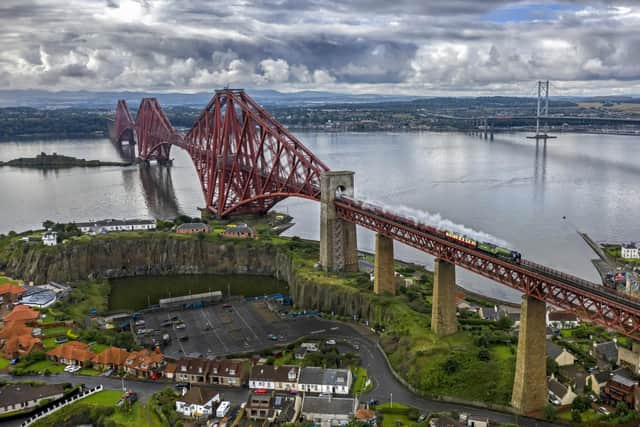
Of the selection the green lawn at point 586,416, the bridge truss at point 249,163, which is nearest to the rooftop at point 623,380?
the green lawn at point 586,416

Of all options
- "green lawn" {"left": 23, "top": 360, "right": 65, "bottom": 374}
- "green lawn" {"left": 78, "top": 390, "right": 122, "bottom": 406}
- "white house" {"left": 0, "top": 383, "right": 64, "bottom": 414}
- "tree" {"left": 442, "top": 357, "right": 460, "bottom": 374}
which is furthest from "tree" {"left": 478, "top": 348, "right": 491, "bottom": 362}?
"green lawn" {"left": 23, "top": 360, "right": 65, "bottom": 374}

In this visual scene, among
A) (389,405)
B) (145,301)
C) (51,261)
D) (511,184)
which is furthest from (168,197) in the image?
(389,405)

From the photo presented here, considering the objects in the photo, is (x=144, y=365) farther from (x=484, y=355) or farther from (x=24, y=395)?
(x=484, y=355)

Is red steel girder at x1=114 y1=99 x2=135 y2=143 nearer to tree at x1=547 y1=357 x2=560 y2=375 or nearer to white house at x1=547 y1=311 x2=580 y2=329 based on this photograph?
white house at x1=547 y1=311 x2=580 y2=329

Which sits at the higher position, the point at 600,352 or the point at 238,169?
the point at 238,169

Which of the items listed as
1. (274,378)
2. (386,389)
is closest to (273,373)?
(274,378)

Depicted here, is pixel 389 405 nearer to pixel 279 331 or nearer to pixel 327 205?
pixel 279 331
